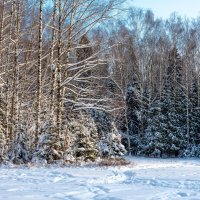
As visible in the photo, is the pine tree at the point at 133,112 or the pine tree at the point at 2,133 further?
the pine tree at the point at 133,112

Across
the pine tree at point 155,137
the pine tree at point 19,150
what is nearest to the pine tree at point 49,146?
the pine tree at point 19,150

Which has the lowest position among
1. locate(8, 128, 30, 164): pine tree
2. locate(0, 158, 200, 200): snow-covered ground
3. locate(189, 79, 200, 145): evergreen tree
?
locate(0, 158, 200, 200): snow-covered ground

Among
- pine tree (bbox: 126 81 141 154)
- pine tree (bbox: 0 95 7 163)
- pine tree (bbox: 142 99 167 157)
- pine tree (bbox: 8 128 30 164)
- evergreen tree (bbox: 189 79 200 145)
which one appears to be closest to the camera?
pine tree (bbox: 0 95 7 163)

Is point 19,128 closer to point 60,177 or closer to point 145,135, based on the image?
point 60,177

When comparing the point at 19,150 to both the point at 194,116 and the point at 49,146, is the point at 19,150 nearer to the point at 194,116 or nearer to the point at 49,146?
the point at 49,146

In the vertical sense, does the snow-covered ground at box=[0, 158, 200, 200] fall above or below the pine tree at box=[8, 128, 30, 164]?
below

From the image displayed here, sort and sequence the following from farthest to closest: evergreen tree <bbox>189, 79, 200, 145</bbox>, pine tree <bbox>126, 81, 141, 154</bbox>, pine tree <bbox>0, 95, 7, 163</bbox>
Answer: pine tree <bbox>126, 81, 141, 154</bbox> → evergreen tree <bbox>189, 79, 200, 145</bbox> → pine tree <bbox>0, 95, 7, 163</bbox>

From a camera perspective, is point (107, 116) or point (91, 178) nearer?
point (91, 178)

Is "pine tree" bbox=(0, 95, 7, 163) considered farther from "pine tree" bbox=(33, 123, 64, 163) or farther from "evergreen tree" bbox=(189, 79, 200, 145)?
"evergreen tree" bbox=(189, 79, 200, 145)

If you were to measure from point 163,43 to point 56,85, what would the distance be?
25.5 meters

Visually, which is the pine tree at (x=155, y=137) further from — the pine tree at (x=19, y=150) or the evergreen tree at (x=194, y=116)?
the pine tree at (x=19, y=150)

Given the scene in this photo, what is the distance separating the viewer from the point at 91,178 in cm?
963

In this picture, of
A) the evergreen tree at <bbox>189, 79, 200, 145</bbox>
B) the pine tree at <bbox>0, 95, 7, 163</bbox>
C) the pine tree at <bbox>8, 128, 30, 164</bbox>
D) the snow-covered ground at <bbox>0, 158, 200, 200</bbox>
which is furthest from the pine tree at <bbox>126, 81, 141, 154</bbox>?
the snow-covered ground at <bbox>0, 158, 200, 200</bbox>

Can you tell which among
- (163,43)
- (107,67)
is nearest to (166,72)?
(163,43)
